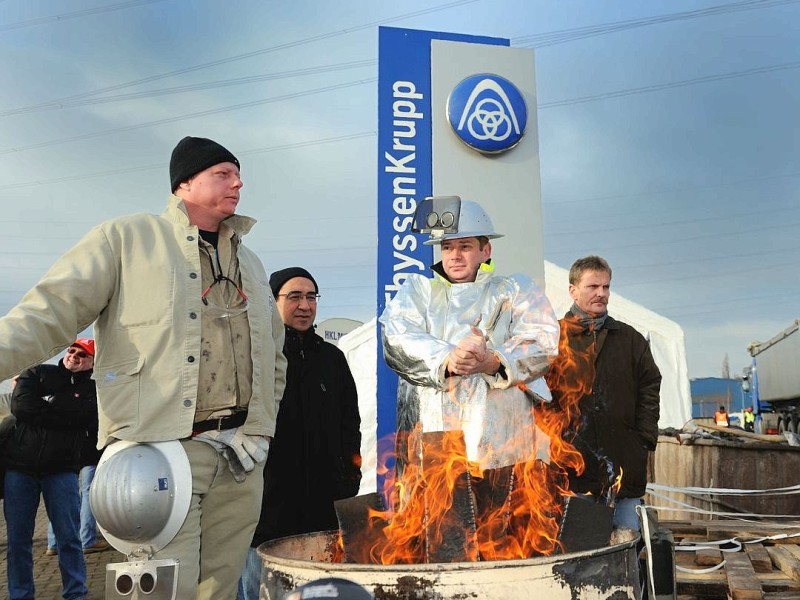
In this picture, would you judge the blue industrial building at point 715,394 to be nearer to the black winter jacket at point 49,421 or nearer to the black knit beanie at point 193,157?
the black winter jacket at point 49,421

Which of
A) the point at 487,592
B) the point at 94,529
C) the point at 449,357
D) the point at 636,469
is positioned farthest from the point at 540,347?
the point at 94,529

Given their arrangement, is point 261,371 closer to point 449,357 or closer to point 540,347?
point 449,357

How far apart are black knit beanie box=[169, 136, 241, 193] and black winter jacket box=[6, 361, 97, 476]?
4068 millimetres

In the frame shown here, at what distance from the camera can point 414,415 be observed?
308cm

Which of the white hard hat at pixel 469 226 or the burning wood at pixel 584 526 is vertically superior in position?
the white hard hat at pixel 469 226

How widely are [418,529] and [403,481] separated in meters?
0.20

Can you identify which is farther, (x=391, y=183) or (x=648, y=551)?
(x=391, y=183)

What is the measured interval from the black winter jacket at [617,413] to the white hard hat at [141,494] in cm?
245

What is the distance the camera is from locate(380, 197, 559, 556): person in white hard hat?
9.52 feet

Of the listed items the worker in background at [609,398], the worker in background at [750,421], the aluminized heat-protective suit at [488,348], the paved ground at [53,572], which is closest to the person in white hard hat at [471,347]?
the aluminized heat-protective suit at [488,348]

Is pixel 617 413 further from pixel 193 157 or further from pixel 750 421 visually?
pixel 750 421

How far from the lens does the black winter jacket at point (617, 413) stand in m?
4.24

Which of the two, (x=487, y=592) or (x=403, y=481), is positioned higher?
(x=403, y=481)

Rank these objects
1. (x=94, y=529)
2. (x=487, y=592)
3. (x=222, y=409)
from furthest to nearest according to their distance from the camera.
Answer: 1. (x=94, y=529)
2. (x=222, y=409)
3. (x=487, y=592)
